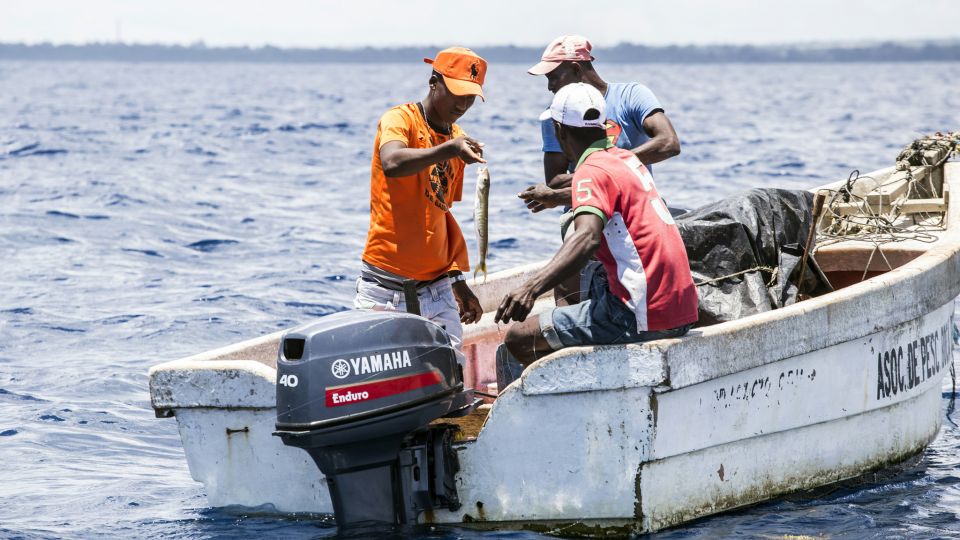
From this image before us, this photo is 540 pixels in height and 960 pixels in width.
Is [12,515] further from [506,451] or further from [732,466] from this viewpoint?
[732,466]

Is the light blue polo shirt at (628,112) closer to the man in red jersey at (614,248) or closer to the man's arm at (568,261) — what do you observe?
the man in red jersey at (614,248)

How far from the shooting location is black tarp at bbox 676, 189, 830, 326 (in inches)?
234

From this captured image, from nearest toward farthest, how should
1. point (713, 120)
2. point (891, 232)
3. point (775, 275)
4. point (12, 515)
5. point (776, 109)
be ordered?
point (12, 515) < point (775, 275) < point (891, 232) < point (713, 120) < point (776, 109)

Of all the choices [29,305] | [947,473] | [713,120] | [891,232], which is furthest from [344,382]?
[713,120]

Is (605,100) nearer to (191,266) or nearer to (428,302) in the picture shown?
(428,302)

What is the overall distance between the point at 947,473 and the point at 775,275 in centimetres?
138

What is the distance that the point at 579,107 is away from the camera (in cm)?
486

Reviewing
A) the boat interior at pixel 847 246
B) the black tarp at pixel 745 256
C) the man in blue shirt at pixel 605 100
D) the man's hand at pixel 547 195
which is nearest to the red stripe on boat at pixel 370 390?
the man's hand at pixel 547 195

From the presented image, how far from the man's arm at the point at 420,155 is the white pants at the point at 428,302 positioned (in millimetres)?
611

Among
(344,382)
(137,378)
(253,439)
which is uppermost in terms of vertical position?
A: (344,382)

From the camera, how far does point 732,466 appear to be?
5.33 meters

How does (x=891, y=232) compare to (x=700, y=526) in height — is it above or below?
above

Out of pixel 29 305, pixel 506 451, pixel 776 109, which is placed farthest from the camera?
pixel 776 109

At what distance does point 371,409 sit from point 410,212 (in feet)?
3.84
